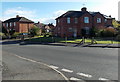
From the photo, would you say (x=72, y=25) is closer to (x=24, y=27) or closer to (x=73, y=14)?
(x=73, y=14)

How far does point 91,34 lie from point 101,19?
19.1 ft

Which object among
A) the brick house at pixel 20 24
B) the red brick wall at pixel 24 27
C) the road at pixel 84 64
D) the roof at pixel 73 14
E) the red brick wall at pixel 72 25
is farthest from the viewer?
the red brick wall at pixel 24 27

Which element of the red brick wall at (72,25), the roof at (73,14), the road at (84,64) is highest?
the roof at (73,14)

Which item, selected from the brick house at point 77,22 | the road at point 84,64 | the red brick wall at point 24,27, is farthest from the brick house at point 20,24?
the road at point 84,64

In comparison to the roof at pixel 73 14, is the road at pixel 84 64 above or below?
below

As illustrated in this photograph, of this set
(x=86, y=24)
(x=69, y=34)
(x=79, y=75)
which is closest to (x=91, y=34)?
(x=86, y=24)

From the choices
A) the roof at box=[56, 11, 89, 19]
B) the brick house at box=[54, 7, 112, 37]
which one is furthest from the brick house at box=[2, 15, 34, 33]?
the roof at box=[56, 11, 89, 19]

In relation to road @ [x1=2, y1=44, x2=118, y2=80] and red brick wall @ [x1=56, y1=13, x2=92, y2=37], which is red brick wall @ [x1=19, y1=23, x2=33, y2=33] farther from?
road @ [x1=2, y1=44, x2=118, y2=80]

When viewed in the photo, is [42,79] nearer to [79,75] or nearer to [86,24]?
[79,75]

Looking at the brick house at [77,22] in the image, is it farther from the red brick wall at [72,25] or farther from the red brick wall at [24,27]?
the red brick wall at [24,27]

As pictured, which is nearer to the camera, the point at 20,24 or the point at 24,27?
the point at 20,24

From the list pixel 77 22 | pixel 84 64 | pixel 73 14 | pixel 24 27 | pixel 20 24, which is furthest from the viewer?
pixel 24 27

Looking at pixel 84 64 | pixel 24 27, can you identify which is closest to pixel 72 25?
pixel 24 27

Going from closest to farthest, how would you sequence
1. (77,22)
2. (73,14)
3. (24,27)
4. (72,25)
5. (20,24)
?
(72,25)
(77,22)
(73,14)
(20,24)
(24,27)
